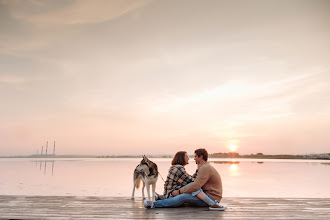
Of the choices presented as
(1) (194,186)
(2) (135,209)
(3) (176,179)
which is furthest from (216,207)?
(2) (135,209)

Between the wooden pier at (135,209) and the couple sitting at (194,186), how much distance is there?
7.3 inches

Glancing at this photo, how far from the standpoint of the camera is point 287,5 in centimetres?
1527

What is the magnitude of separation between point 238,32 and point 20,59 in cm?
1729

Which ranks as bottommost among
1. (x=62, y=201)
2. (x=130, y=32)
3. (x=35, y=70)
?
(x=62, y=201)

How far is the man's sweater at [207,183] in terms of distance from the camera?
20.0 ft

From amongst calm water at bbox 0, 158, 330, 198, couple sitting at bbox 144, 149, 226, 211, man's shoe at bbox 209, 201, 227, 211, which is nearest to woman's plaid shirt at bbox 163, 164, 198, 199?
couple sitting at bbox 144, 149, 226, 211

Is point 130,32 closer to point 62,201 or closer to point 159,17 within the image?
point 159,17

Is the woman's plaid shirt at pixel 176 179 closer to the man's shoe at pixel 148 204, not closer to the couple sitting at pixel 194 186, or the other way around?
the couple sitting at pixel 194 186

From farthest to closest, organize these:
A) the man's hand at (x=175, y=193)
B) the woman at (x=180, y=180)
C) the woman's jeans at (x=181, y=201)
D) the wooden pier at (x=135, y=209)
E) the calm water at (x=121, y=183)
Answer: the calm water at (x=121, y=183) → the man's hand at (x=175, y=193) → the woman's jeans at (x=181, y=201) → the woman at (x=180, y=180) → the wooden pier at (x=135, y=209)

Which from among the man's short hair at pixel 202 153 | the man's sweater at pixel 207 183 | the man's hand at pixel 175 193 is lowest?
the man's hand at pixel 175 193

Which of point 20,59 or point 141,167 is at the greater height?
point 20,59

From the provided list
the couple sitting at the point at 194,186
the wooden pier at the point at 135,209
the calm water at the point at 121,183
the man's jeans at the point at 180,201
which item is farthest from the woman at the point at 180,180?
the calm water at the point at 121,183

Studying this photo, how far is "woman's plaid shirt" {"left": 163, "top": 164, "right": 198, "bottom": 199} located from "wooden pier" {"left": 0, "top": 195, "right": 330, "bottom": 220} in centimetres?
48

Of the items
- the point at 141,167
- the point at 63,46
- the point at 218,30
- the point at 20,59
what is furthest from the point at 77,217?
the point at 20,59
